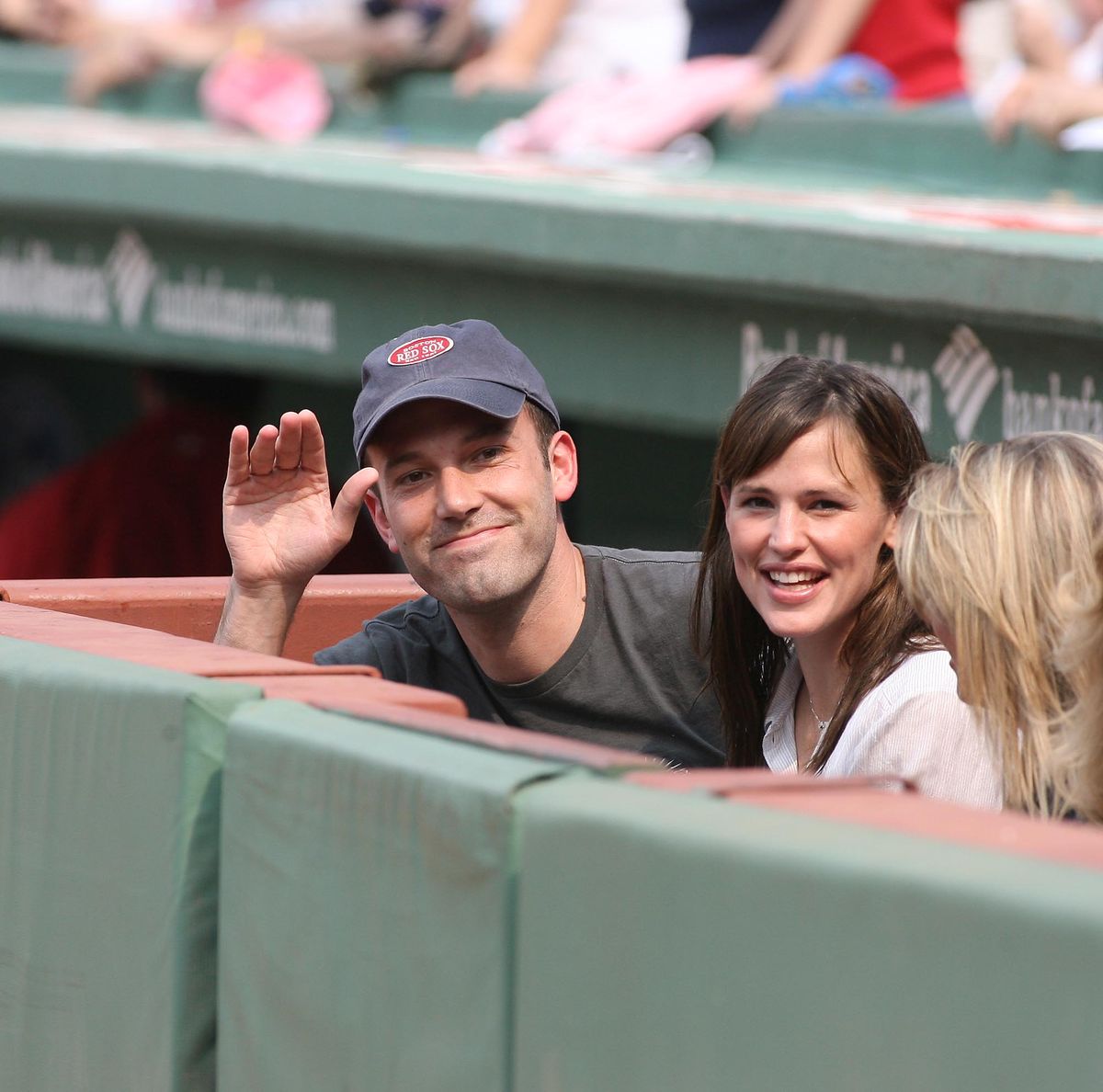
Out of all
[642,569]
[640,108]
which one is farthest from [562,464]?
[640,108]

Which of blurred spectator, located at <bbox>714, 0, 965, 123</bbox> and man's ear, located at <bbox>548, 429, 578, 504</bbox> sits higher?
blurred spectator, located at <bbox>714, 0, 965, 123</bbox>

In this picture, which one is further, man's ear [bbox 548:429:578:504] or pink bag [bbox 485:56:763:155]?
pink bag [bbox 485:56:763:155]

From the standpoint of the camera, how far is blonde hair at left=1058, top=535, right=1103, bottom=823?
1.75m

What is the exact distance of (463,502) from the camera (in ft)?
8.97

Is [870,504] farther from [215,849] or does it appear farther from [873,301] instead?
[873,301]

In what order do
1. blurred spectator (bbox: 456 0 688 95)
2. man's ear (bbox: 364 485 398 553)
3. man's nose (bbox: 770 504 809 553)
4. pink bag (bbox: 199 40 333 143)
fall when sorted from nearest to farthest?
1. man's nose (bbox: 770 504 809 553)
2. man's ear (bbox: 364 485 398 553)
3. blurred spectator (bbox: 456 0 688 95)
4. pink bag (bbox: 199 40 333 143)

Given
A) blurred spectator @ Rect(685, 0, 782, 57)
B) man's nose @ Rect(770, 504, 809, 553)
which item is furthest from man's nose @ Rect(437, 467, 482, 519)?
blurred spectator @ Rect(685, 0, 782, 57)

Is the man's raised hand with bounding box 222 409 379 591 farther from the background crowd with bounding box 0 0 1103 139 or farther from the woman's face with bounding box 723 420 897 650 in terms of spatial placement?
the background crowd with bounding box 0 0 1103 139

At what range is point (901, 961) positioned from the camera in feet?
4.42

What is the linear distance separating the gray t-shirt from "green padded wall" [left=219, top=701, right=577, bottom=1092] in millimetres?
990

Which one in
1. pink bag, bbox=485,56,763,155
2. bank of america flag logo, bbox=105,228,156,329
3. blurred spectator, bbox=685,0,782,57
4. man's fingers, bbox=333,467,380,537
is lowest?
man's fingers, bbox=333,467,380,537

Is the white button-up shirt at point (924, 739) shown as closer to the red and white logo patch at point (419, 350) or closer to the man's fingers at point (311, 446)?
the red and white logo patch at point (419, 350)

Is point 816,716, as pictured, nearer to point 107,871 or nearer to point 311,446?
point 311,446

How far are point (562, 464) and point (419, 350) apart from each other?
0.30 m
